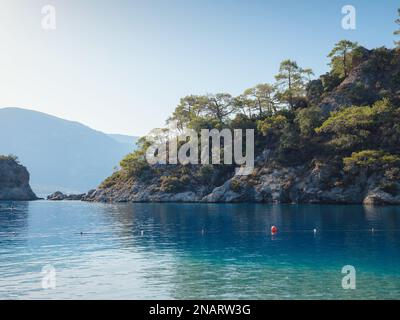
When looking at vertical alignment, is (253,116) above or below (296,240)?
above

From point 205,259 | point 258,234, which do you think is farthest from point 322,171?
point 205,259

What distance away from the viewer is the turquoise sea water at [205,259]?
109ft

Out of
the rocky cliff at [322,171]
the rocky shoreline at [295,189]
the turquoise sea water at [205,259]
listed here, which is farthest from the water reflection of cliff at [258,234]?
the rocky cliff at [322,171]

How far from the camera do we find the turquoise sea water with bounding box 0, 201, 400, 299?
3331 centimetres

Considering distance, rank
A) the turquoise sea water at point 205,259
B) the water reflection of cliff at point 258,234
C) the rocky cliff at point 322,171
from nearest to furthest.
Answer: the turquoise sea water at point 205,259
the water reflection of cliff at point 258,234
the rocky cliff at point 322,171

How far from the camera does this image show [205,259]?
47375 millimetres

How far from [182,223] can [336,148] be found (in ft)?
245

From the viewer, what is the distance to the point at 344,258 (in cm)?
4584

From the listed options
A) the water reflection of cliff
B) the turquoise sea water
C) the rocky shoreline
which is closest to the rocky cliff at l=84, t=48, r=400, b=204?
the rocky shoreline

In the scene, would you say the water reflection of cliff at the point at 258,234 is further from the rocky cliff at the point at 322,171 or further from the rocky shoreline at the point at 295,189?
the rocky cliff at the point at 322,171

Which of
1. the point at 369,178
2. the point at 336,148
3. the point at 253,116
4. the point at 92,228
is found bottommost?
the point at 92,228

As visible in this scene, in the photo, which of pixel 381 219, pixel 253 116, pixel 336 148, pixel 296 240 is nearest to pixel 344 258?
pixel 296 240

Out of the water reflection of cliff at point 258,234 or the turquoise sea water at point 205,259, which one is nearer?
the turquoise sea water at point 205,259
